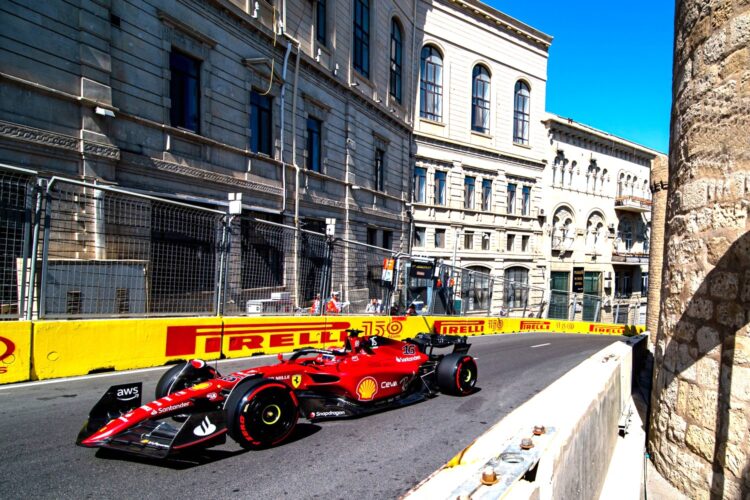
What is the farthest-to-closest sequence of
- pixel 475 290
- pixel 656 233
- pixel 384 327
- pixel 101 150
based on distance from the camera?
1. pixel 475 290
2. pixel 656 233
3. pixel 384 327
4. pixel 101 150

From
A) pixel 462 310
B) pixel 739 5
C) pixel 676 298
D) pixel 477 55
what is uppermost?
pixel 477 55

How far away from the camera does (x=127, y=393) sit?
406 centimetres

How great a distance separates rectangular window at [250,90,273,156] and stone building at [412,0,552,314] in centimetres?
1348

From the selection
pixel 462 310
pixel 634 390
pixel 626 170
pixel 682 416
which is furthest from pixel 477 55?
pixel 682 416

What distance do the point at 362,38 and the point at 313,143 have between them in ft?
25.3

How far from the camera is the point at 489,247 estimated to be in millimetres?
32875

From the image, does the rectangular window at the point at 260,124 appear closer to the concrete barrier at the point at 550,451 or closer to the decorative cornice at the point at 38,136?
the decorative cornice at the point at 38,136

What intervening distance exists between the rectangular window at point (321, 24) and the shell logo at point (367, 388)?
1775 centimetres

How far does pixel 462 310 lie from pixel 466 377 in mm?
11491

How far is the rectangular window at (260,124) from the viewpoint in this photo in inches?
666

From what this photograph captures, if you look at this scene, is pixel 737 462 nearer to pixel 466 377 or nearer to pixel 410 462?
pixel 410 462

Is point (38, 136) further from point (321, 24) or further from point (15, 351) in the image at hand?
point (321, 24)

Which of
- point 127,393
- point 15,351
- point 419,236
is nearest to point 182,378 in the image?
point 127,393

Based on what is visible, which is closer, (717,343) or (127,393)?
(717,343)
